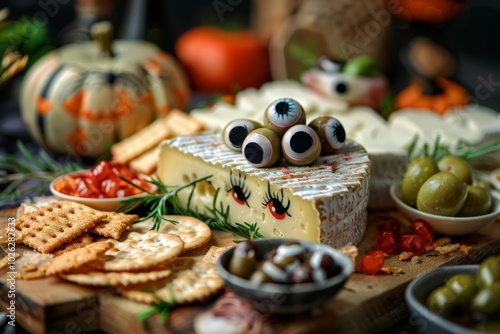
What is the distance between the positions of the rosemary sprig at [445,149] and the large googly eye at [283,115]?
19.9 inches

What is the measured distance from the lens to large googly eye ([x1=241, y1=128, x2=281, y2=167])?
1.76m

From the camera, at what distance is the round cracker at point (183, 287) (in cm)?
144

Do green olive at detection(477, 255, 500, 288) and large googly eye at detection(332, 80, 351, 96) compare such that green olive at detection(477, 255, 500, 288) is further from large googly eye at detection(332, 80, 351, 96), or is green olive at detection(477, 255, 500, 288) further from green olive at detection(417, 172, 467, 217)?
large googly eye at detection(332, 80, 351, 96)

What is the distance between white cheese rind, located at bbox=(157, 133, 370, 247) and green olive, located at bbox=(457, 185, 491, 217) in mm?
266

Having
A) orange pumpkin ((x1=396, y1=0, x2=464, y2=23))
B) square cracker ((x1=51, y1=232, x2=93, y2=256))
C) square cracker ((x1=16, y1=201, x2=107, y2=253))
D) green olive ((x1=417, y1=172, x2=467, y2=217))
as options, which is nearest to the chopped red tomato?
square cracker ((x1=16, y1=201, x2=107, y2=253))

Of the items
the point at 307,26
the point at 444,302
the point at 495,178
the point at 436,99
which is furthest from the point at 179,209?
the point at 307,26

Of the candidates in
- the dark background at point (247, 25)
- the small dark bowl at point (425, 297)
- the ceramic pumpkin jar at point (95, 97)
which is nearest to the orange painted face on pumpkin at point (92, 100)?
the ceramic pumpkin jar at point (95, 97)

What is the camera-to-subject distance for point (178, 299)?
1.43 metres

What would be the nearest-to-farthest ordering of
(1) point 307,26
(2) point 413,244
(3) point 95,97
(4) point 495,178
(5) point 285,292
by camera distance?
(5) point 285,292
(2) point 413,244
(4) point 495,178
(3) point 95,97
(1) point 307,26

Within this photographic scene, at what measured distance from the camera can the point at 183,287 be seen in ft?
4.88

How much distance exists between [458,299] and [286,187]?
0.48m

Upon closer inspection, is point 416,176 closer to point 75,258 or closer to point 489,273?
point 489,273

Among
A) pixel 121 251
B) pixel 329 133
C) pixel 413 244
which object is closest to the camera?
pixel 121 251

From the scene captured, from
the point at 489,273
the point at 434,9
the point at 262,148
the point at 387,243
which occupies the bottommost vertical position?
the point at 387,243
